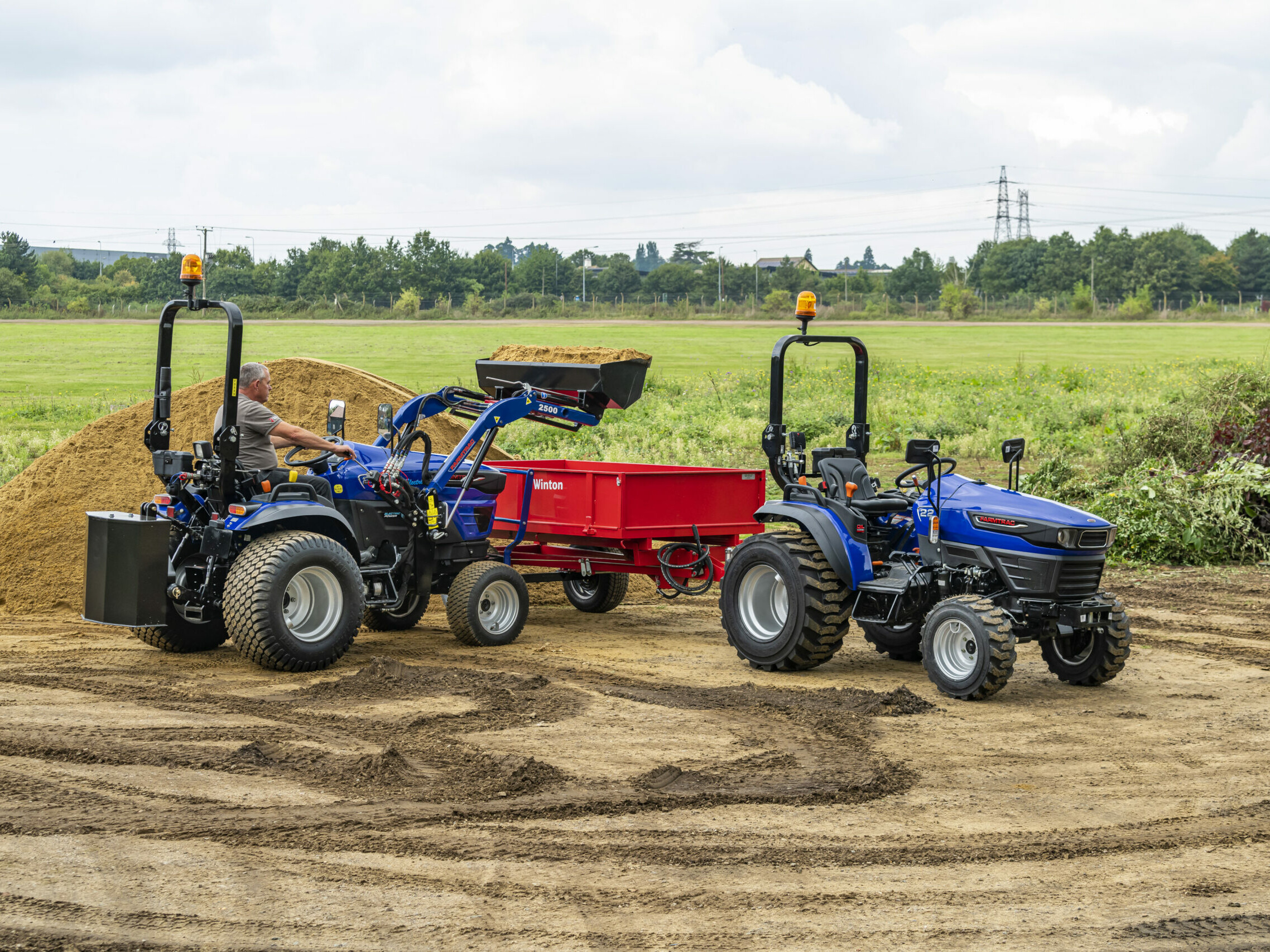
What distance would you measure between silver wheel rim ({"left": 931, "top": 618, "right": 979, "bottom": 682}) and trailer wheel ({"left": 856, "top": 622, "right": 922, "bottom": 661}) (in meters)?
1.03

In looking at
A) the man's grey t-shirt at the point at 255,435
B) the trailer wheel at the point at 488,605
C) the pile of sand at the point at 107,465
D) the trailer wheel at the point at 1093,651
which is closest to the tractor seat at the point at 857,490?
the trailer wheel at the point at 1093,651

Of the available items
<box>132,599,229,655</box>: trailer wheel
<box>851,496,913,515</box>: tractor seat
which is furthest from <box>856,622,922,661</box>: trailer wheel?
<box>132,599,229,655</box>: trailer wheel

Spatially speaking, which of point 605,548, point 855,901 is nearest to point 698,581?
point 605,548

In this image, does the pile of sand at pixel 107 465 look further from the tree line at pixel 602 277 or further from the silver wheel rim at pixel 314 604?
the tree line at pixel 602 277

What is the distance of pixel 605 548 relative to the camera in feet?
35.7

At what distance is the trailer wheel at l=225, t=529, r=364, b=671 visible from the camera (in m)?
8.43

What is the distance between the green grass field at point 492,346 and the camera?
39250 mm

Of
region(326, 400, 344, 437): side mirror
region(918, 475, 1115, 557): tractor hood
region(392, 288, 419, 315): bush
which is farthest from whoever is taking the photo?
region(392, 288, 419, 315): bush

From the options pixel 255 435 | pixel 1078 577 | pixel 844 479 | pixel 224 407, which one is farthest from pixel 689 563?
pixel 224 407

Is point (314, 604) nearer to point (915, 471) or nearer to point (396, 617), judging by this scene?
point (396, 617)

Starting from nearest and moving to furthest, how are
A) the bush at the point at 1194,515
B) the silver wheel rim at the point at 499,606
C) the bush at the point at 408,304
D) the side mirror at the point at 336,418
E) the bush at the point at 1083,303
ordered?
the side mirror at the point at 336,418 < the silver wheel rim at the point at 499,606 < the bush at the point at 1194,515 < the bush at the point at 408,304 < the bush at the point at 1083,303

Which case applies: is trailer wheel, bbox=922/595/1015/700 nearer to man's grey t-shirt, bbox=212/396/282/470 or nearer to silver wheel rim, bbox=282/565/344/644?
silver wheel rim, bbox=282/565/344/644

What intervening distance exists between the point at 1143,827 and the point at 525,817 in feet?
8.78

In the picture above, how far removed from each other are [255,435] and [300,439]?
0.35m
